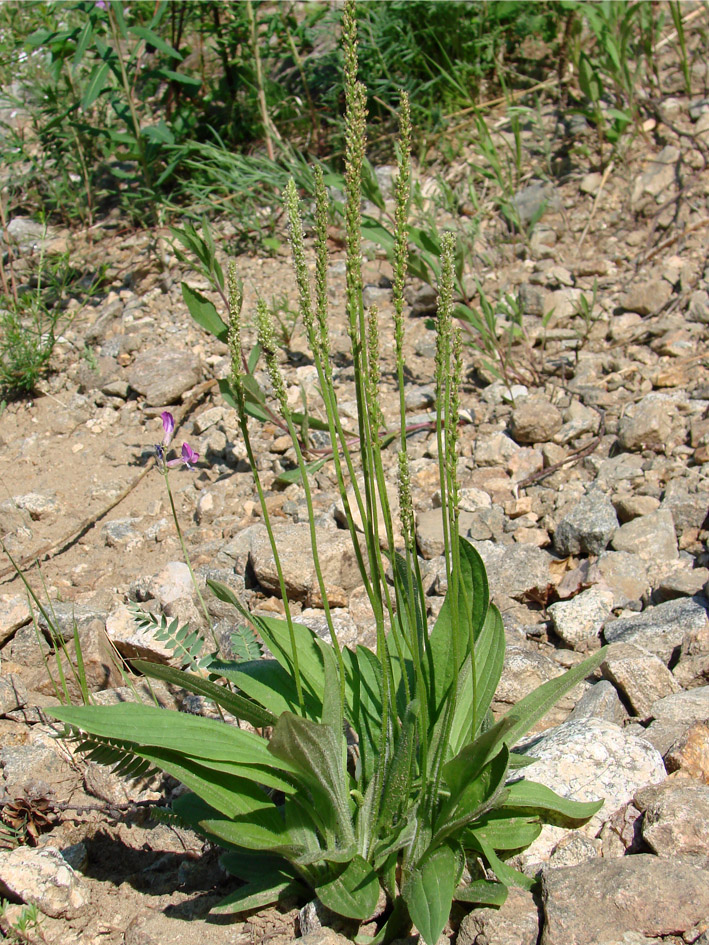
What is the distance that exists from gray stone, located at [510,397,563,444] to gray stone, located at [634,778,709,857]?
1.91 m

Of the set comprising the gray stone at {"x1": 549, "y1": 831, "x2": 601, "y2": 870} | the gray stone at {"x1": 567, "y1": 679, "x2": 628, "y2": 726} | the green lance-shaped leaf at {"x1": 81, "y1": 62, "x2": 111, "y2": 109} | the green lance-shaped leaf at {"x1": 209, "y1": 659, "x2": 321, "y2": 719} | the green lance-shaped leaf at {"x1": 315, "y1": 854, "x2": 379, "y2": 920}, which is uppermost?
the green lance-shaped leaf at {"x1": 81, "y1": 62, "x2": 111, "y2": 109}

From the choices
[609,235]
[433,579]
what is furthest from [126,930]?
[609,235]

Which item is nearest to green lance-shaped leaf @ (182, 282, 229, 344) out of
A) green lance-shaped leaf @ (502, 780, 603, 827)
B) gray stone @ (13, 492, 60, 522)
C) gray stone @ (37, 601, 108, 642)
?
gray stone @ (13, 492, 60, 522)

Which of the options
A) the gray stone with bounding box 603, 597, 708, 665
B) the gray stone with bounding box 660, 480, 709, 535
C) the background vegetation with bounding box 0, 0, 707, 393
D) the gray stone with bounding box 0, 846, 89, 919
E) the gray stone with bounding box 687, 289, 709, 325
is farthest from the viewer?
the background vegetation with bounding box 0, 0, 707, 393

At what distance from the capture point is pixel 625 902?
5.46 ft

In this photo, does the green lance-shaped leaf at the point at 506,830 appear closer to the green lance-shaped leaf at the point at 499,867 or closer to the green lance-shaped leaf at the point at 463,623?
the green lance-shaped leaf at the point at 499,867

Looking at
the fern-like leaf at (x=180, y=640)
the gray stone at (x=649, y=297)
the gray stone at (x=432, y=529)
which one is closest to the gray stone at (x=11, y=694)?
the fern-like leaf at (x=180, y=640)

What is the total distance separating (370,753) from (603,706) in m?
0.74

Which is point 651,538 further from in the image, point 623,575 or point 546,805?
point 546,805

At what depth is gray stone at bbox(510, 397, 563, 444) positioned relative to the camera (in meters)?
3.60

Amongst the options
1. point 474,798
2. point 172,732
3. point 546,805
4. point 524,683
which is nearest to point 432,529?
point 524,683

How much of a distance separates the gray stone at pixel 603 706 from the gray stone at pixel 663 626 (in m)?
0.24

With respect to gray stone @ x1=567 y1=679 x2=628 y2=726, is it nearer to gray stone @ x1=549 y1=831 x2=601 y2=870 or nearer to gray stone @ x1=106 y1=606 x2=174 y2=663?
gray stone @ x1=549 y1=831 x2=601 y2=870

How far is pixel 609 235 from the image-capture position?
4621 millimetres
